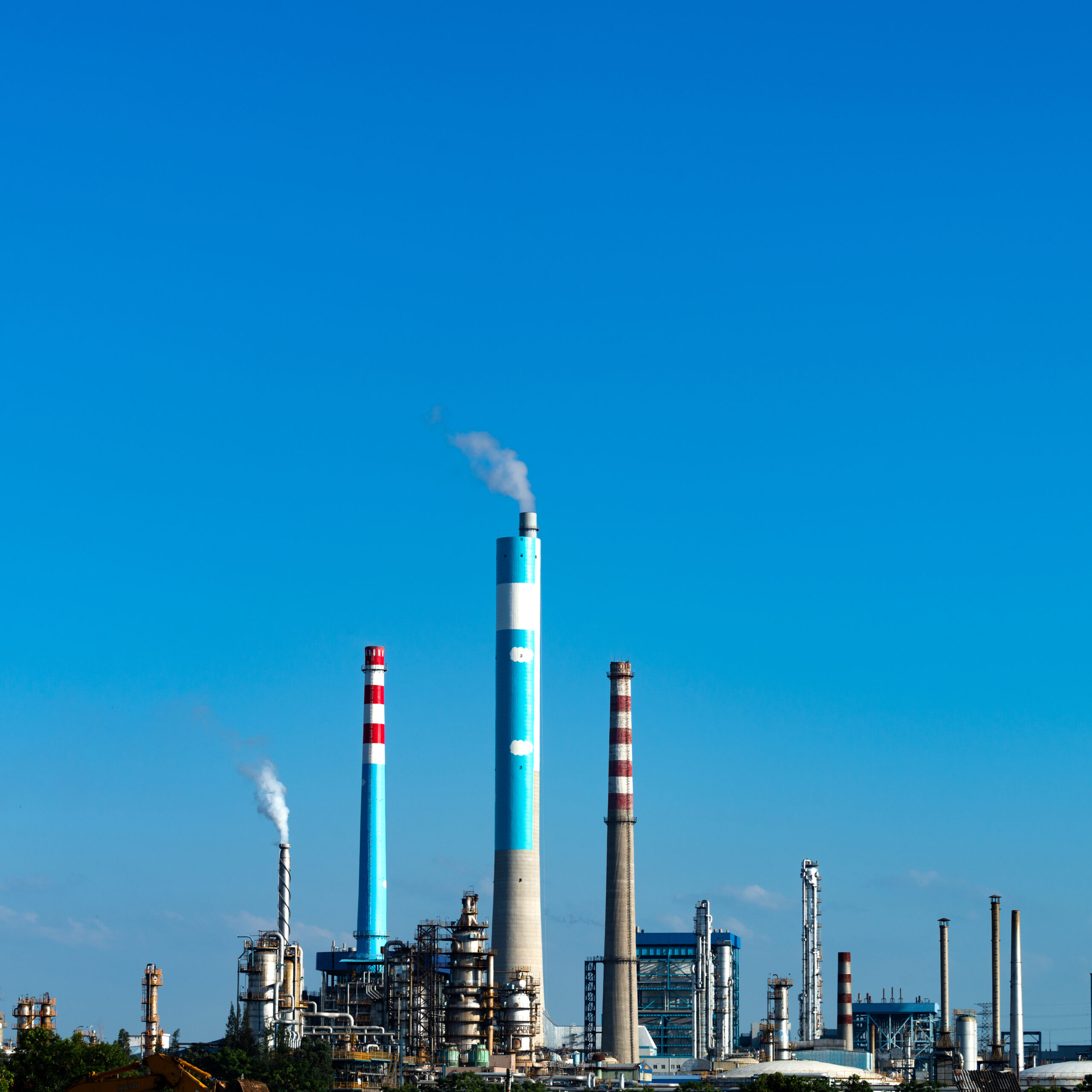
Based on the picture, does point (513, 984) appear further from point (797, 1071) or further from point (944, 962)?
point (944, 962)

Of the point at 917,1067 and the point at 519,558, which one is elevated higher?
the point at 519,558

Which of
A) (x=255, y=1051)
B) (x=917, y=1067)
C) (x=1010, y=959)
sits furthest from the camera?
(x=917, y=1067)

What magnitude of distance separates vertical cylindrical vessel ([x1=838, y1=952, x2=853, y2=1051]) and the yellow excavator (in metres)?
74.5

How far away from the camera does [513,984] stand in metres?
79.9

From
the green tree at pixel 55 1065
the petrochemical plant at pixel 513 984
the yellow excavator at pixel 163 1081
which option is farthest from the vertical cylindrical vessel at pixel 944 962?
the yellow excavator at pixel 163 1081

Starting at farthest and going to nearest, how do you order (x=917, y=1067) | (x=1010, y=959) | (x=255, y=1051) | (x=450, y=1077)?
(x=917, y=1067) → (x=1010, y=959) → (x=255, y=1051) → (x=450, y=1077)

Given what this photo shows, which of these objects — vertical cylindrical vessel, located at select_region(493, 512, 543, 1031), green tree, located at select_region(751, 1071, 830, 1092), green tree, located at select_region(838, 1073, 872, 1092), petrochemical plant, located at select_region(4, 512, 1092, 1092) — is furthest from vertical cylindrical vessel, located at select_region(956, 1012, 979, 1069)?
green tree, located at select_region(751, 1071, 830, 1092)

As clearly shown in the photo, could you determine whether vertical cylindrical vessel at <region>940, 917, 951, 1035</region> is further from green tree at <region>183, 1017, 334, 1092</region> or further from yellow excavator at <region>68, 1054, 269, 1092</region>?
yellow excavator at <region>68, 1054, 269, 1092</region>

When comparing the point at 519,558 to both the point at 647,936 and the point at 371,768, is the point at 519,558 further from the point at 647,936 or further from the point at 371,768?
the point at 647,936

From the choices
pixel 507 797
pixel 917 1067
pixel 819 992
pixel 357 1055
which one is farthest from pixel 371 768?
pixel 917 1067

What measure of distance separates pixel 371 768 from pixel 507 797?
12405 millimetres

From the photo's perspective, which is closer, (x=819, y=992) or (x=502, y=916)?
(x=502, y=916)

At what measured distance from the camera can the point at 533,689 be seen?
8475 cm

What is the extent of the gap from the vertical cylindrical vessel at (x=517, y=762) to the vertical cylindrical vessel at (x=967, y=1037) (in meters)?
23.4
